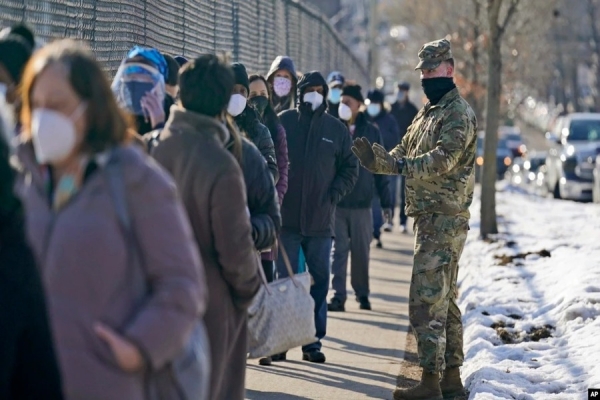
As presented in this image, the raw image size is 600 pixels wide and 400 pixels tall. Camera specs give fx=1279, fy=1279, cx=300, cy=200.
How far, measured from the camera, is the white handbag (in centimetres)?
555

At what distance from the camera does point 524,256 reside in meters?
13.2

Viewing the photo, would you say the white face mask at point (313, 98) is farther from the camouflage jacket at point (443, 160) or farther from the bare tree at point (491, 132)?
the bare tree at point (491, 132)

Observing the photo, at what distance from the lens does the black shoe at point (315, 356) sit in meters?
8.77

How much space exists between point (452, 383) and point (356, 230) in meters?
3.81

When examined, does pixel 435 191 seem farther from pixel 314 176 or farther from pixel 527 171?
pixel 527 171

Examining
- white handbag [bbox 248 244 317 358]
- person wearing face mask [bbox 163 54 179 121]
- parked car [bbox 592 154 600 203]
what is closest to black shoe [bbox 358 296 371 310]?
white handbag [bbox 248 244 317 358]

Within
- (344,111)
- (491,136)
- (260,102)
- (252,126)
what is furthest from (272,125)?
(491,136)

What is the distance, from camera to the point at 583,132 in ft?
87.1

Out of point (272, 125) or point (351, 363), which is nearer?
point (272, 125)

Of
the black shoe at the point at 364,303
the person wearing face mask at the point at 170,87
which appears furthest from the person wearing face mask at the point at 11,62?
the black shoe at the point at 364,303

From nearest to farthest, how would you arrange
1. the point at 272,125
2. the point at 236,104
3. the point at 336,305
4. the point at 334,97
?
the point at 236,104, the point at 272,125, the point at 336,305, the point at 334,97

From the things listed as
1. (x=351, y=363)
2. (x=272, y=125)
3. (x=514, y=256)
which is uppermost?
(x=272, y=125)

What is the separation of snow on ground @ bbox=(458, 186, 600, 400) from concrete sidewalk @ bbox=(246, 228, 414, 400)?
0.56 metres

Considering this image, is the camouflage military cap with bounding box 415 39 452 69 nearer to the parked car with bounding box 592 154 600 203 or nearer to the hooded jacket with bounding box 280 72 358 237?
the hooded jacket with bounding box 280 72 358 237
